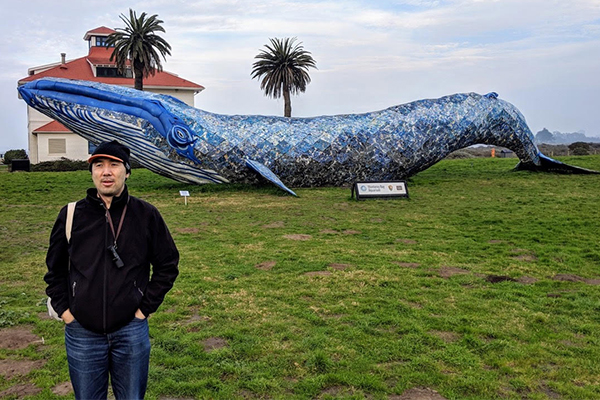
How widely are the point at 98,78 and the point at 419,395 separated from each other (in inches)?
1634

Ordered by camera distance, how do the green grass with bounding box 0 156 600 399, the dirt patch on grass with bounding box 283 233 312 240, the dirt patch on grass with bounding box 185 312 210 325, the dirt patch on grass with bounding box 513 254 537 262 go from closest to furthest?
the green grass with bounding box 0 156 600 399
the dirt patch on grass with bounding box 185 312 210 325
the dirt patch on grass with bounding box 513 254 537 262
the dirt patch on grass with bounding box 283 233 312 240

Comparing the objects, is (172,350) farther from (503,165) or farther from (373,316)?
(503,165)

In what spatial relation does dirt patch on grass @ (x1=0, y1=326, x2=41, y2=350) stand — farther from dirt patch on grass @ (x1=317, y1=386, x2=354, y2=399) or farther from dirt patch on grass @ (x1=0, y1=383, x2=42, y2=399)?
dirt patch on grass @ (x1=317, y1=386, x2=354, y2=399)

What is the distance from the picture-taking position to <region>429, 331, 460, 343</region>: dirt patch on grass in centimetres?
506

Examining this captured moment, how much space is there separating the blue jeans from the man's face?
726 mm

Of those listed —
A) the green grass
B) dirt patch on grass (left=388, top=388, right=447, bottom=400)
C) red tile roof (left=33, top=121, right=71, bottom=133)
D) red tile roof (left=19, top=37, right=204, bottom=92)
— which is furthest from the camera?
red tile roof (left=19, top=37, right=204, bottom=92)

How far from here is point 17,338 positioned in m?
5.09

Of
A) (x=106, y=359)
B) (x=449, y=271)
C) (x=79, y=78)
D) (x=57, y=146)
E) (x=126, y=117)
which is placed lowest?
(x=449, y=271)

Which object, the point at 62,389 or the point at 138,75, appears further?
the point at 138,75

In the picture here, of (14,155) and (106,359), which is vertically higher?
(14,155)

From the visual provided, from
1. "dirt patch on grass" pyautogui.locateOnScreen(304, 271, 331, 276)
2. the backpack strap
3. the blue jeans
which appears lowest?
"dirt patch on grass" pyautogui.locateOnScreen(304, 271, 331, 276)

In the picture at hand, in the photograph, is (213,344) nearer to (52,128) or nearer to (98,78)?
(52,128)

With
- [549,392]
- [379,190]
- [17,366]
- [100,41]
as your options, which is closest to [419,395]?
[549,392]

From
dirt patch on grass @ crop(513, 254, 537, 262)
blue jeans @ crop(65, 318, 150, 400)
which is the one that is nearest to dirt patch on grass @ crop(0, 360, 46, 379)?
blue jeans @ crop(65, 318, 150, 400)
